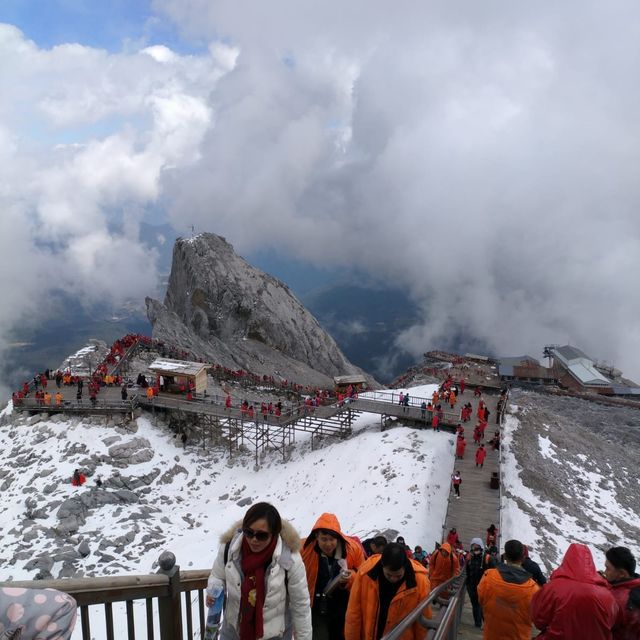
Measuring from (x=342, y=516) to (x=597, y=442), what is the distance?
1838 centimetres

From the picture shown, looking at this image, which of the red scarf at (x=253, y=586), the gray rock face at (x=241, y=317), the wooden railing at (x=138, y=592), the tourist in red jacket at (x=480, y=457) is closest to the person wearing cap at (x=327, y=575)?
the red scarf at (x=253, y=586)

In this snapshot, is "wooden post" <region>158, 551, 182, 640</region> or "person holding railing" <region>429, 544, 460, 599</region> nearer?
"wooden post" <region>158, 551, 182, 640</region>

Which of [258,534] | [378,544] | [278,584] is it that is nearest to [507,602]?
[378,544]

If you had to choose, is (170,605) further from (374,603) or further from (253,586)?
(374,603)

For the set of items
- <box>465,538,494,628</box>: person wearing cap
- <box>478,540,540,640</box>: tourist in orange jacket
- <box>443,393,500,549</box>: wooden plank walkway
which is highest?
<box>478,540,540,640</box>: tourist in orange jacket

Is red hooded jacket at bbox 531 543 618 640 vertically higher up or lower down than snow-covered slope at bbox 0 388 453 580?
higher up

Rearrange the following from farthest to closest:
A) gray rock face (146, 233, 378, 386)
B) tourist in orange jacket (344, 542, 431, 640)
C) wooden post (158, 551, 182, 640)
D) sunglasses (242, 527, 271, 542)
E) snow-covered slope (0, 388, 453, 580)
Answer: gray rock face (146, 233, 378, 386) → snow-covered slope (0, 388, 453, 580) → tourist in orange jacket (344, 542, 431, 640) → wooden post (158, 551, 182, 640) → sunglasses (242, 527, 271, 542)

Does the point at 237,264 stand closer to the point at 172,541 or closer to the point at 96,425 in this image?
the point at 96,425

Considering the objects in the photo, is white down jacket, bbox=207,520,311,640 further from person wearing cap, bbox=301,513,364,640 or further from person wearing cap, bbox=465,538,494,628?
person wearing cap, bbox=465,538,494,628

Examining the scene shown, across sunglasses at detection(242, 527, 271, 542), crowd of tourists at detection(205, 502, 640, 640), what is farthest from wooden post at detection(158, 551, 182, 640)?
sunglasses at detection(242, 527, 271, 542)

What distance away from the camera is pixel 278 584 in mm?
4680

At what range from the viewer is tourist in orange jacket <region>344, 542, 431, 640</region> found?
5.23 m

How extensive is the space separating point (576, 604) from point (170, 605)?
4.63 m

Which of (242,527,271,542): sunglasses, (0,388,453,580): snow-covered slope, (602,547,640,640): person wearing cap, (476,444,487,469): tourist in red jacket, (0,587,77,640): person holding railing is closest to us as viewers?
(0,587,77,640): person holding railing
